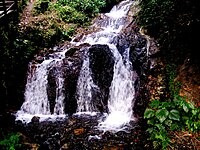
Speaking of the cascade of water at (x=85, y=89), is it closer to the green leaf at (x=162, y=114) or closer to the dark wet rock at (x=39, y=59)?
the dark wet rock at (x=39, y=59)

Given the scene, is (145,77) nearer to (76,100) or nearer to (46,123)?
(76,100)

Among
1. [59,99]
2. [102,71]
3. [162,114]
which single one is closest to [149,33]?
[102,71]

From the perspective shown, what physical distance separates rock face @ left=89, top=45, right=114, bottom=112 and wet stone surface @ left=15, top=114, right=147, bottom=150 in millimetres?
792

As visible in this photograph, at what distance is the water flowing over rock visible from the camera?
30.4 feet

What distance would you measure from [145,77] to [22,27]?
19.3 ft

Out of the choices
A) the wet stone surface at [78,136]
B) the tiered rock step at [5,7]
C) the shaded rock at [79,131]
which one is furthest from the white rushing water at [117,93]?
the tiered rock step at [5,7]

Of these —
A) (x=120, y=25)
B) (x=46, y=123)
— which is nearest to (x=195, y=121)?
(x=46, y=123)

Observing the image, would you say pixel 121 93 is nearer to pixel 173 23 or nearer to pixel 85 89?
pixel 85 89

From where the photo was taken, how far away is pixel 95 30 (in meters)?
12.5

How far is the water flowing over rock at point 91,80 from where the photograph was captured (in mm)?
9258

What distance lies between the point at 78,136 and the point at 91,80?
8.53 ft

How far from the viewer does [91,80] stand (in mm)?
9789

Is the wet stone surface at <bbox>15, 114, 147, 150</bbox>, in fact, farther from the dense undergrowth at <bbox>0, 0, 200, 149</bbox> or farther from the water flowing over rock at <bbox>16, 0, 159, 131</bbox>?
the dense undergrowth at <bbox>0, 0, 200, 149</bbox>

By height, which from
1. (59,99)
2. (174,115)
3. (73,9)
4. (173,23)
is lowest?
(174,115)
